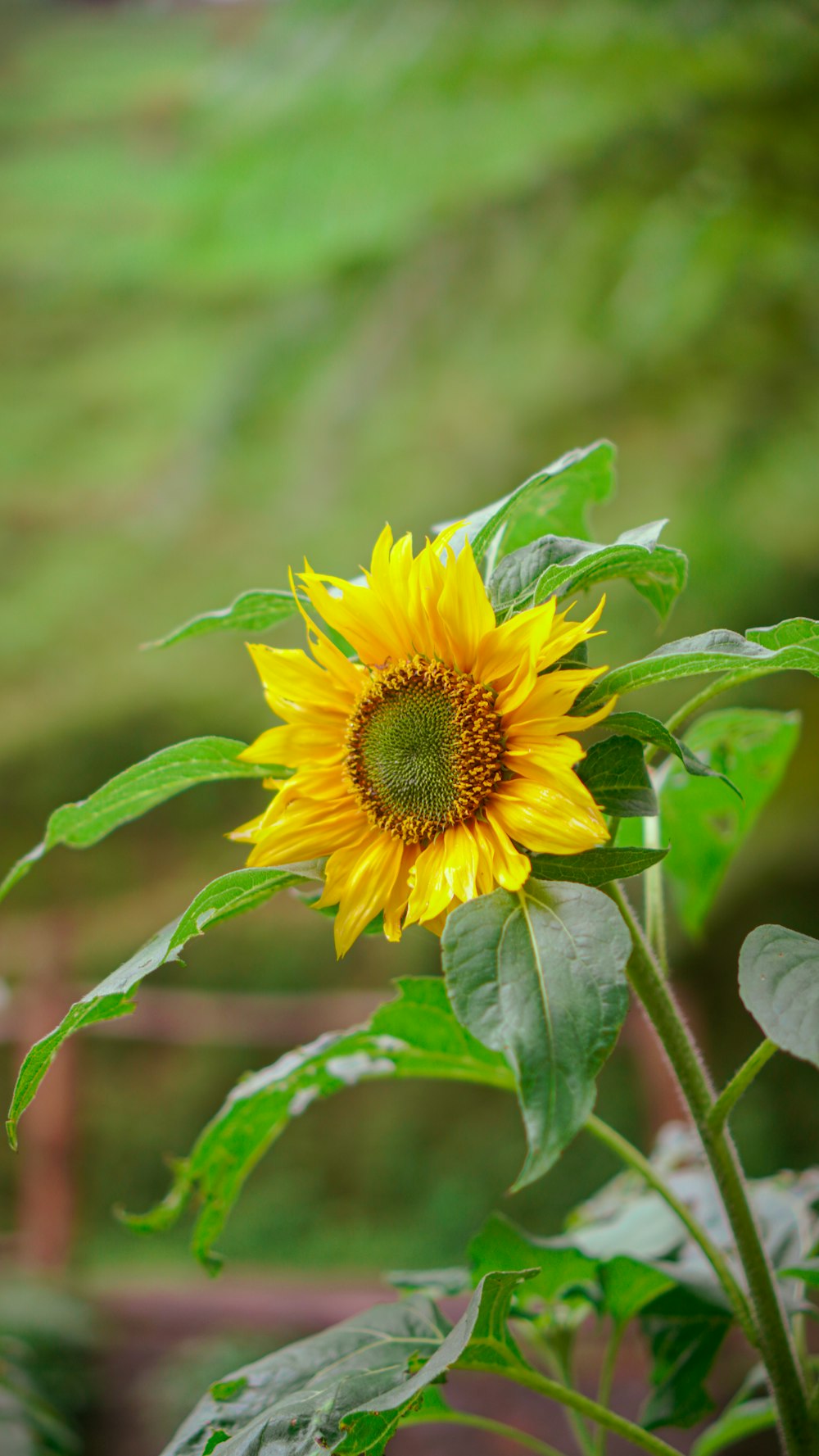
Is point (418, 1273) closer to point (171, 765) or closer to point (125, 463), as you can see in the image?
point (171, 765)

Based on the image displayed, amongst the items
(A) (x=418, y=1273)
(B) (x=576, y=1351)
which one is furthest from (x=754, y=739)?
(B) (x=576, y=1351)

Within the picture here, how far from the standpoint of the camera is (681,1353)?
0.48 meters

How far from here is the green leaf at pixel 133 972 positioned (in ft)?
1.05

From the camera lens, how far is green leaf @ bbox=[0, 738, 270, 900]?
40cm

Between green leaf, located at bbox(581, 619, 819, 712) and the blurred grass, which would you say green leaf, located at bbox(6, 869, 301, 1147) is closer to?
green leaf, located at bbox(581, 619, 819, 712)

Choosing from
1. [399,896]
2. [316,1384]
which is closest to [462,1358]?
[316,1384]

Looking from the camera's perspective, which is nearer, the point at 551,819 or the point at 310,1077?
the point at 551,819

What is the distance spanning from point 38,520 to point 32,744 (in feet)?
2.43

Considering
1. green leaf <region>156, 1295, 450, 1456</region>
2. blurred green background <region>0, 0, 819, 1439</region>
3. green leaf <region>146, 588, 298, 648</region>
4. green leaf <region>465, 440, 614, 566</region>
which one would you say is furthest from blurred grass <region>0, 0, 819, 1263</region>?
green leaf <region>156, 1295, 450, 1456</region>

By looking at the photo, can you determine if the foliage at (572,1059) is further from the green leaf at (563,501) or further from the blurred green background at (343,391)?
the blurred green background at (343,391)

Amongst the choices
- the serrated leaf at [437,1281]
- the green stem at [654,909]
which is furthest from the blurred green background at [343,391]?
the green stem at [654,909]

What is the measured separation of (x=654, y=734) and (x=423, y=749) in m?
0.08

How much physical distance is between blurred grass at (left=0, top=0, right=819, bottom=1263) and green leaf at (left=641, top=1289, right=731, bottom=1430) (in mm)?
1929

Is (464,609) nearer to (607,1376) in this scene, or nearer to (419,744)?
(419,744)
